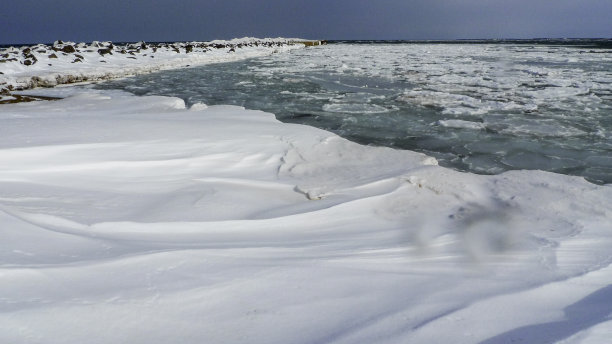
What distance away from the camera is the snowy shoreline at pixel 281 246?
1087 millimetres

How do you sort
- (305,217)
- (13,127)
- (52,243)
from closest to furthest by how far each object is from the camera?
(52,243) → (305,217) → (13,127)

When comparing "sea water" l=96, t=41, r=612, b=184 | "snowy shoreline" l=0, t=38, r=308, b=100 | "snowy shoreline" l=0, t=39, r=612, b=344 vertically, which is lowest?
"snowy shoreline" l=0, t=39, r=612, b=344

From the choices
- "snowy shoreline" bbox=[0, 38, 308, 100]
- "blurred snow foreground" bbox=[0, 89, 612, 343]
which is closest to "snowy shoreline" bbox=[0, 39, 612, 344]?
"blurred snow foreground" bbox=[0, 89, 612, 343]

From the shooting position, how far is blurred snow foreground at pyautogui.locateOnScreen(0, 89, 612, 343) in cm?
109

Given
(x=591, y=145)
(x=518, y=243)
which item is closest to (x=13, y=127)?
(x=518, y=243)

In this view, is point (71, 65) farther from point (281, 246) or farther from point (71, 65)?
point (281, 246)

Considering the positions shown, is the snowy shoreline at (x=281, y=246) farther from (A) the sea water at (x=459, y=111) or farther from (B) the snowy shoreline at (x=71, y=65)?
(B) the snowy shoreline at (x=71, y=65)

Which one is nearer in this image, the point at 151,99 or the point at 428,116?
the point at 428,116

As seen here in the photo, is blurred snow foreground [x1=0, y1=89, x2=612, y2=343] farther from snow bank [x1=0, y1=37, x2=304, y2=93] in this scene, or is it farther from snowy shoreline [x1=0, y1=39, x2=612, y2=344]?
snow bank [x1=0, y1=37, x2=304, y2=93]

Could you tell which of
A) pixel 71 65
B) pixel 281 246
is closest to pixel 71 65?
pixel 71 65

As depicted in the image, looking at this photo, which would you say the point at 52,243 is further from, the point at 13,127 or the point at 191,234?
the point at 13,127

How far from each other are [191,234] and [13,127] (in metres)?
2.38

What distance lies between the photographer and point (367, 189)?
246cm

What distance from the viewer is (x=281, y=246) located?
166 centimetres
